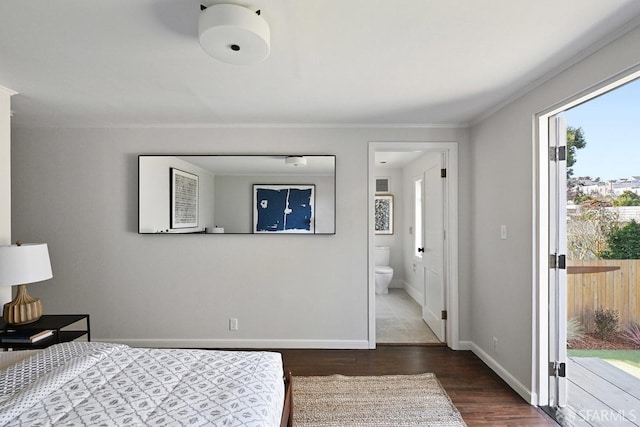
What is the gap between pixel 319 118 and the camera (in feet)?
10.1

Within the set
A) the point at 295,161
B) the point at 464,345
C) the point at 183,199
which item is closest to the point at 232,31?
the point at 295,161

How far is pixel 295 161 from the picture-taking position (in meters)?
3.23

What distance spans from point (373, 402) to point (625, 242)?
1.88m

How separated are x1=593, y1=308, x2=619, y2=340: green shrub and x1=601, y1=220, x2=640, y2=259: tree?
1.10 feet

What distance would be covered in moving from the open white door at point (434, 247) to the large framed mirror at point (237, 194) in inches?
46.8

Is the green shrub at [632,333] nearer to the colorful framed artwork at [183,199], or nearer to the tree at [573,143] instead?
the tree at [573,143]

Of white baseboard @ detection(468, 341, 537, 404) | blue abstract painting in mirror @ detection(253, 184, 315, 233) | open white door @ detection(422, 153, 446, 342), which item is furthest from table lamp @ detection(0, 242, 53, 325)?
white baseboard @ detection(468, 341, 537, 404)

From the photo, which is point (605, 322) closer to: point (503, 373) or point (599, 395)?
point (599, 395)

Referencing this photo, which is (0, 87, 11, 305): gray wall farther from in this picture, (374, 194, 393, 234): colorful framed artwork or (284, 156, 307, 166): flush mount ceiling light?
(374, 194, 393, 234): colorful framed artwork

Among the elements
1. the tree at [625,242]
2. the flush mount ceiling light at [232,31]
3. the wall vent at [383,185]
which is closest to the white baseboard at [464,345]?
the tree at [625,242]

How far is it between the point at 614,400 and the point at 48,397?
3.09 meters

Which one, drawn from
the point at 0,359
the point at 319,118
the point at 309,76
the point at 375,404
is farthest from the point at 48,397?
the point at 319,118

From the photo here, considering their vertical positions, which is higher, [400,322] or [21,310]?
[21,310]

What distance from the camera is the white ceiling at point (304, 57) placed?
1.46m
